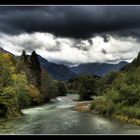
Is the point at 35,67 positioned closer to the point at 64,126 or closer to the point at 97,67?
the point at 97,67

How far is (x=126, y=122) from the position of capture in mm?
23391

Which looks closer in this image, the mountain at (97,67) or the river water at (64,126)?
the mountain at (97,67)

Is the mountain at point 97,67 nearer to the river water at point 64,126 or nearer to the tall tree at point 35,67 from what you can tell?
the river water at point 64,126

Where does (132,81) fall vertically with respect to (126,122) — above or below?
above

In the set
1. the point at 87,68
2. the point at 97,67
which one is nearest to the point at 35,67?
the point at 87,68

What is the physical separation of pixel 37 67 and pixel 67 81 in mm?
13135

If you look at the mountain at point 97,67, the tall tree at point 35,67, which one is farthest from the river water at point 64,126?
the tall tree at point 35,67

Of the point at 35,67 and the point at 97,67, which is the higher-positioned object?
the point at 35,67

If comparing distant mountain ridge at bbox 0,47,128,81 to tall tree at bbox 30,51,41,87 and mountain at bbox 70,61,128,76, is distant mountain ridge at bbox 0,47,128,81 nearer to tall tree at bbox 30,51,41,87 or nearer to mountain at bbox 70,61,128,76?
mountain at bbox 70,61,128,76

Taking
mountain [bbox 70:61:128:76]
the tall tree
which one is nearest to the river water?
mountain [bbox 70:61:128:76]

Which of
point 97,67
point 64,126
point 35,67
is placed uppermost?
point 35,67

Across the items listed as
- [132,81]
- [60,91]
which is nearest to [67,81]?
[60,91]

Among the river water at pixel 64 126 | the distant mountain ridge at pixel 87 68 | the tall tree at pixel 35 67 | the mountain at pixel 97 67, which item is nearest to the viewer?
the mountain at pixel 97 67
